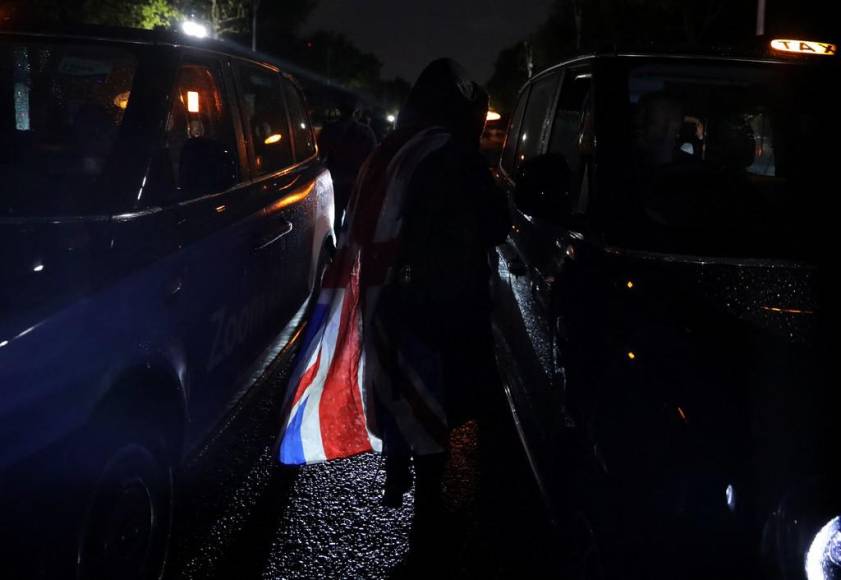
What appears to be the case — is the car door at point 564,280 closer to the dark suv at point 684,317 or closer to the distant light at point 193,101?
the dark suv at point 684,317

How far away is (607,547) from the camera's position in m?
2.05

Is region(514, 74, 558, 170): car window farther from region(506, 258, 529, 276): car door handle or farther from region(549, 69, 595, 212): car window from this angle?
region(506, 258, 529, 276): car door handle

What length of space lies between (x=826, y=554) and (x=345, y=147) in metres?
7.27

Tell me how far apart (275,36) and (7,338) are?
68652 millimetres

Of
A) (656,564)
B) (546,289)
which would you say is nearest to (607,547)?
(656,564)

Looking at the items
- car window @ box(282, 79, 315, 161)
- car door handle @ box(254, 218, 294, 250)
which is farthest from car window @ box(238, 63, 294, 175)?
car door handle @ box(254, 218, 294, 250)

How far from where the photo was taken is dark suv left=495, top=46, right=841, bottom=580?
169 cm

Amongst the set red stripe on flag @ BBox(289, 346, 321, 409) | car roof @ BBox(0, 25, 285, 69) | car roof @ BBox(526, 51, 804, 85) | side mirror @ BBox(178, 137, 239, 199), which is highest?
car roof @ BBox(0, 25, 285, 69)

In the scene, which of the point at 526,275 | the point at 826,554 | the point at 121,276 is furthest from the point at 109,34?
the point at 826,554

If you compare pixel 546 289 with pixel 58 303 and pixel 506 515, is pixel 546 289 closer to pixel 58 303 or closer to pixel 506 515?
pixel 506 515

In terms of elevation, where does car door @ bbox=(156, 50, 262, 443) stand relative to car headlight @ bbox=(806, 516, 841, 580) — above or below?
above

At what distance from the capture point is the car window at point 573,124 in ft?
11.5

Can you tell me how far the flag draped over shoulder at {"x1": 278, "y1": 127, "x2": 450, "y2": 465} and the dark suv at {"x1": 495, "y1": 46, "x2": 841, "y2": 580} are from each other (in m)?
0.46

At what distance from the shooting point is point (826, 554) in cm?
157
